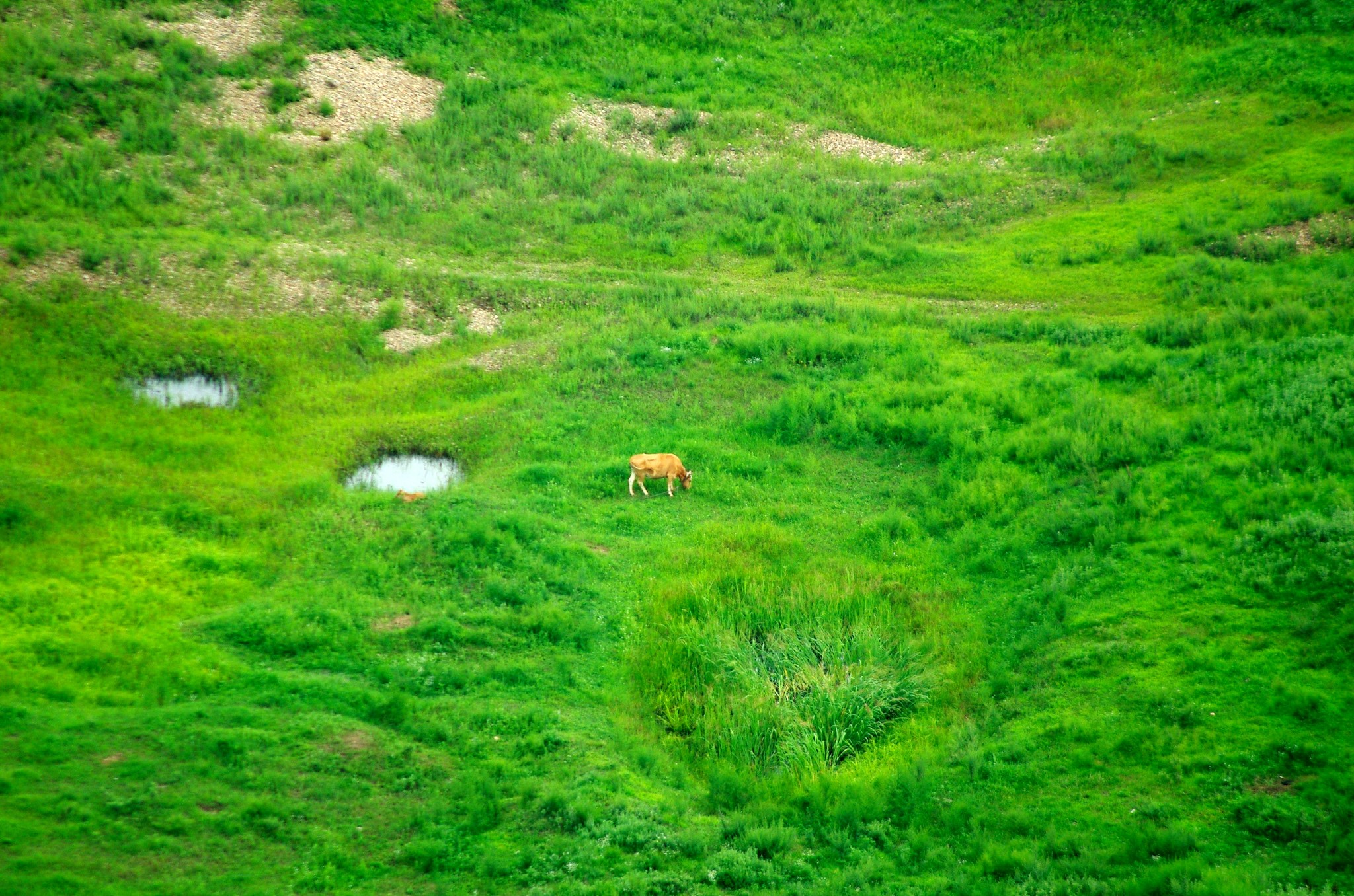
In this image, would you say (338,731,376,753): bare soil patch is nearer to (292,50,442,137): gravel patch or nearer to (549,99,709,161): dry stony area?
(292,50,442,137): gravel patch

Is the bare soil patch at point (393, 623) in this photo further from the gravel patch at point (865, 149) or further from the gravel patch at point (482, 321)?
the gravel patch at point (865, 149)

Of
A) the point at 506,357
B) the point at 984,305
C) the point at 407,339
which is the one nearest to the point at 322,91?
the point at 407,339

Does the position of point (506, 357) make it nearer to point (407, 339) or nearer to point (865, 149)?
point (407, 339)

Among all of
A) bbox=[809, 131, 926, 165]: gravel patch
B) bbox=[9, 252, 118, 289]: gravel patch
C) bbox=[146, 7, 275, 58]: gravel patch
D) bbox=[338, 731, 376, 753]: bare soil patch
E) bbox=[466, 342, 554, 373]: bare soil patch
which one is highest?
bbox=[146, 7, 275, 58]: gravel patch

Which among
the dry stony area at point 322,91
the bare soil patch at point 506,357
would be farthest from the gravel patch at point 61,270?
the dry stony area at point 322,91

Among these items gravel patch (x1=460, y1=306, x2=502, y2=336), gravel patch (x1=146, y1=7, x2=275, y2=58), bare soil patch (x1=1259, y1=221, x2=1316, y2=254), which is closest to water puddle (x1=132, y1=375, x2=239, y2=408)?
gravel patch (x1=460, y1=306, x2=502, y2=336)

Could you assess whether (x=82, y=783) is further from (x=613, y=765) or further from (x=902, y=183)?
(x=902, y=183)
